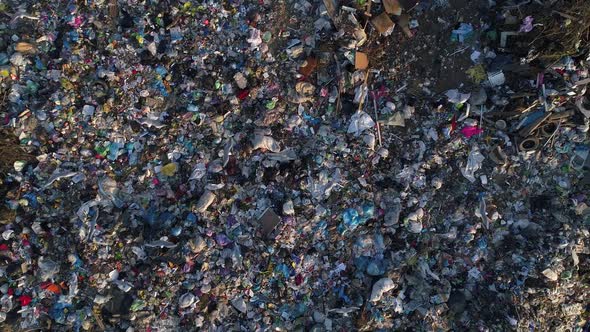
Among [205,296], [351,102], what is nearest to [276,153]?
[351,102]

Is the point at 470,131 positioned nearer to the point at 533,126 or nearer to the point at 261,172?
the point at 533,126

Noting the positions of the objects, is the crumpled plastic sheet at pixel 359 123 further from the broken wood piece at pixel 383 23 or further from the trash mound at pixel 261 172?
the broken wood piece at pixel 383 23

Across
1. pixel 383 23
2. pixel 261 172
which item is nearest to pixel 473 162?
pixel 383 23

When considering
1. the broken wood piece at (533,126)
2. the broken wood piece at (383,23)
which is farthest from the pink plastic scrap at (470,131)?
the broken wood piece at (383,23)

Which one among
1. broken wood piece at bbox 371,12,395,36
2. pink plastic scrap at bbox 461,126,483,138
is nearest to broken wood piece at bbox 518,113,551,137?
pink plastic scrap at bbox 461,126,483,138

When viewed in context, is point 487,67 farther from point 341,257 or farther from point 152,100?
point 152,100

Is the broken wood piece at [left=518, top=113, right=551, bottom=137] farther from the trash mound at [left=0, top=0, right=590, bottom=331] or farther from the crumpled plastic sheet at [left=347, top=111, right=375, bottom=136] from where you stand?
the crumpled plastic sheet at [left=347, top=111, right=375, bottom=136]
